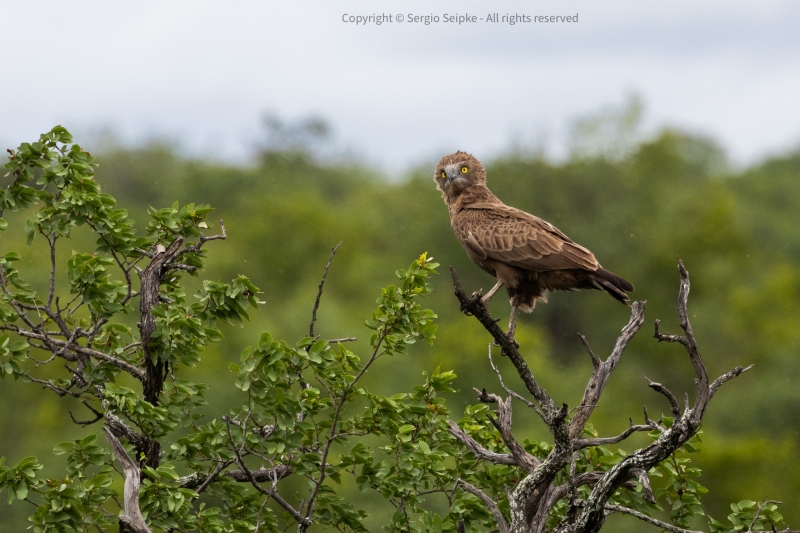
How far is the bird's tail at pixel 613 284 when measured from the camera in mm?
8273

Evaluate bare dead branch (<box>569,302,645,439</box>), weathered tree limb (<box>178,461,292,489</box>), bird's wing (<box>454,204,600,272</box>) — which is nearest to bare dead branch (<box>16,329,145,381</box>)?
weathered tree limb (<box>178,461,292,489</box>)

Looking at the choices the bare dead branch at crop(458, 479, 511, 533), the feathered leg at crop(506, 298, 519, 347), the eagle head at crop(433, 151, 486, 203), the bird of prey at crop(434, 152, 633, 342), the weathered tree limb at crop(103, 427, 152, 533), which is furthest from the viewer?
the eagle head at crop(433, 151, 486, 203)

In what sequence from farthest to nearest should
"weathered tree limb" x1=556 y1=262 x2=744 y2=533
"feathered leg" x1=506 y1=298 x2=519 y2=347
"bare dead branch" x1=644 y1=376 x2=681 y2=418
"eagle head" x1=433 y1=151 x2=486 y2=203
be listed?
"eagle head" x1=433 y1=151 x2=486 y2=203
"feathered leg" x1=506 y1=298 x2=519 y2=347
"weathered tree limb" x1=556 y1=262 x2=744 y2=533
"bare dead branch" x1=644 y1=376 x2=681 y2=418

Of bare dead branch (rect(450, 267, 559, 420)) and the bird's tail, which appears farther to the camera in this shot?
the bird's tail

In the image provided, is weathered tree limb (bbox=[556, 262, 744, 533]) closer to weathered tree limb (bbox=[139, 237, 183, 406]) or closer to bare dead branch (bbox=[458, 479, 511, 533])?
bare dead branch (bbox=[458, 479, 511, 533])

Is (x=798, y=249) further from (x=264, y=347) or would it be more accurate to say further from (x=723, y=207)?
(x=264, y=347)

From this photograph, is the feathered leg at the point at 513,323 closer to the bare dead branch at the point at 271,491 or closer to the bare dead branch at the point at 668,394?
the bare dead branch at the point at 668,394

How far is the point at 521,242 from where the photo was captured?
9.16 metres

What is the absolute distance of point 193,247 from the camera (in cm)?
759

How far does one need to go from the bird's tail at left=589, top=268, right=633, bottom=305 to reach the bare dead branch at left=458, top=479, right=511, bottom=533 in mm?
2038

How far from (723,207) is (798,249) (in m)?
8.79

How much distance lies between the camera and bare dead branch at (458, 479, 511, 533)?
7.09m

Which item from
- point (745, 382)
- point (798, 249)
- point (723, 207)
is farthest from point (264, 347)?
point (798, 249)

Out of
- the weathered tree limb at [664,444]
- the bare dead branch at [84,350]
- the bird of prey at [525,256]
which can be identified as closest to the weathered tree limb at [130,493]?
the bare dead branch at [84,350]
